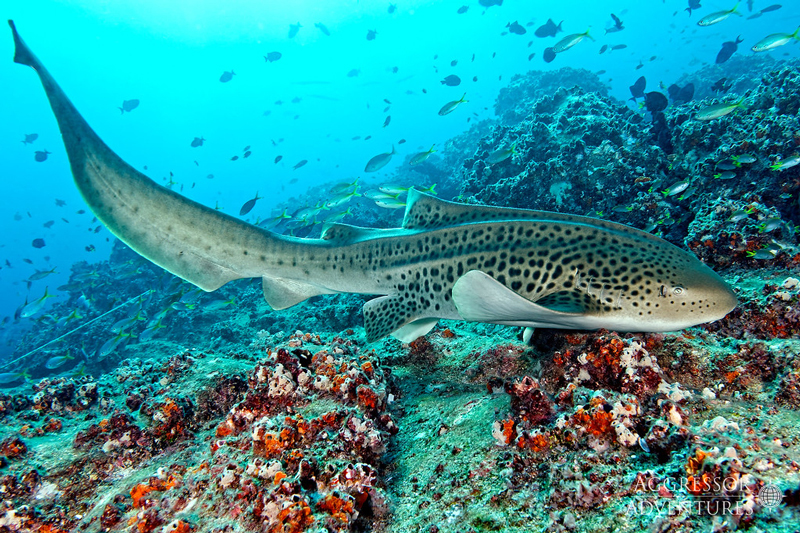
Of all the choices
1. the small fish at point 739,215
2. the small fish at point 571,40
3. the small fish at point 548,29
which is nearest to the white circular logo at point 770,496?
the small fish at point 739,215

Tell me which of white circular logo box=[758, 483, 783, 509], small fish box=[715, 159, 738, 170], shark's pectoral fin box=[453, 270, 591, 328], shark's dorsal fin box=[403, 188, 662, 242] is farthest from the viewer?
small fish box=[715, 159, 738, 170]

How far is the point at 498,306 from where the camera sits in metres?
2.67

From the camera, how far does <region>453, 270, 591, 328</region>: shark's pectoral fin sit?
97.2 inches

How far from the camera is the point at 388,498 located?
7.09 feet

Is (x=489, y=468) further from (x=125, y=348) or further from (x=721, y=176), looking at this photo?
(x=125, y=348)

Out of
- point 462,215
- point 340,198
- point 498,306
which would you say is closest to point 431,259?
point 462,215

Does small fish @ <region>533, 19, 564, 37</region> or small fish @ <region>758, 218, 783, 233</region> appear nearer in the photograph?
small fish @ <region>758, 218, 783, 233</region>

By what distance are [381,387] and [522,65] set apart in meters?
164

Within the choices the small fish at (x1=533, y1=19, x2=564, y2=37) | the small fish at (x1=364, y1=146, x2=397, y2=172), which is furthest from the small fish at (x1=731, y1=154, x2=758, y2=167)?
the small fish at (x1=533, y1=19, x2=564, y2=37)

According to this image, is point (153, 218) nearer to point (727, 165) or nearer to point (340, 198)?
point (727, 165)

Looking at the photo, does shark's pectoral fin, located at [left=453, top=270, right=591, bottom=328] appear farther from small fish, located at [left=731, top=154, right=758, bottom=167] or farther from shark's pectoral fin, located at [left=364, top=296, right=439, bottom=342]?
small fish, located at [left=731, top=154, right=758, bottom=167]

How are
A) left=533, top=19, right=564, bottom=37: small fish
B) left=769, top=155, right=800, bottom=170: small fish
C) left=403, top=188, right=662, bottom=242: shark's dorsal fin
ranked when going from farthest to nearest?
left=533, top=19, right=564, bottom=37: small fish → left=769, top=155, right=800, bottom=170: small fish → left=403, top=188, right=662, bottom=242: shark's dorsal fin

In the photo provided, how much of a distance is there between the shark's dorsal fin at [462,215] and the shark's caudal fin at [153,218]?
1.55 m

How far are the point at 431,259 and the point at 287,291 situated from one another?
1.66 meters
